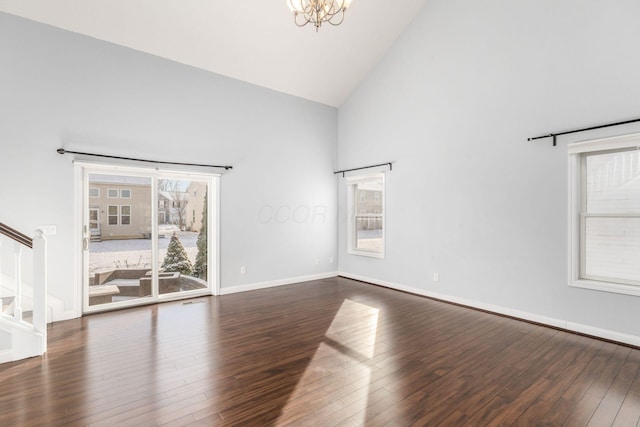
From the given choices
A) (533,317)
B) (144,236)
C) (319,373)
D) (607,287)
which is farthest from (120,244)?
(607,287)

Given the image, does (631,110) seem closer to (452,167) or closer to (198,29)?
(452,167)

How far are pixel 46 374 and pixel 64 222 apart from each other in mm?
2136

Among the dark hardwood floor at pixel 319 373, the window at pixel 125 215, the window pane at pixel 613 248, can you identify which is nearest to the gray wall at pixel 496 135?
the window pane at pixel 613 248

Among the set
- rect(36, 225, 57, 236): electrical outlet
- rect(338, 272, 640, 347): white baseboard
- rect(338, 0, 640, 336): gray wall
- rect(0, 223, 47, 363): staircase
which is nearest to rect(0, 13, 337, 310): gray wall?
Result: rect(36, 225, 57, 236): electrical outlet

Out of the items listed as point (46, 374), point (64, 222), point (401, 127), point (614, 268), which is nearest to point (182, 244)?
point (64, 222)

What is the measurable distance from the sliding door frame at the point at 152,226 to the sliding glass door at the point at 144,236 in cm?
1

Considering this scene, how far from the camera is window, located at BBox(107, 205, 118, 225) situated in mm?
4548

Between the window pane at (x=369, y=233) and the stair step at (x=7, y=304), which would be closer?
the stair step at (x=7, y=304)

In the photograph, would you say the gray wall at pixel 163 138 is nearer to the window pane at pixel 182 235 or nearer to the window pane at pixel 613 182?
the window pane at pixel 182 235

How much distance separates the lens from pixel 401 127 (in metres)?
5.62

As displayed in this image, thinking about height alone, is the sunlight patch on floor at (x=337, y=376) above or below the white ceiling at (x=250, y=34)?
below

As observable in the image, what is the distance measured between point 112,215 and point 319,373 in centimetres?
379

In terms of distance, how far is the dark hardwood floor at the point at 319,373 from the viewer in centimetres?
216

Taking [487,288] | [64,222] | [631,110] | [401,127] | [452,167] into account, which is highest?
[401,127]
